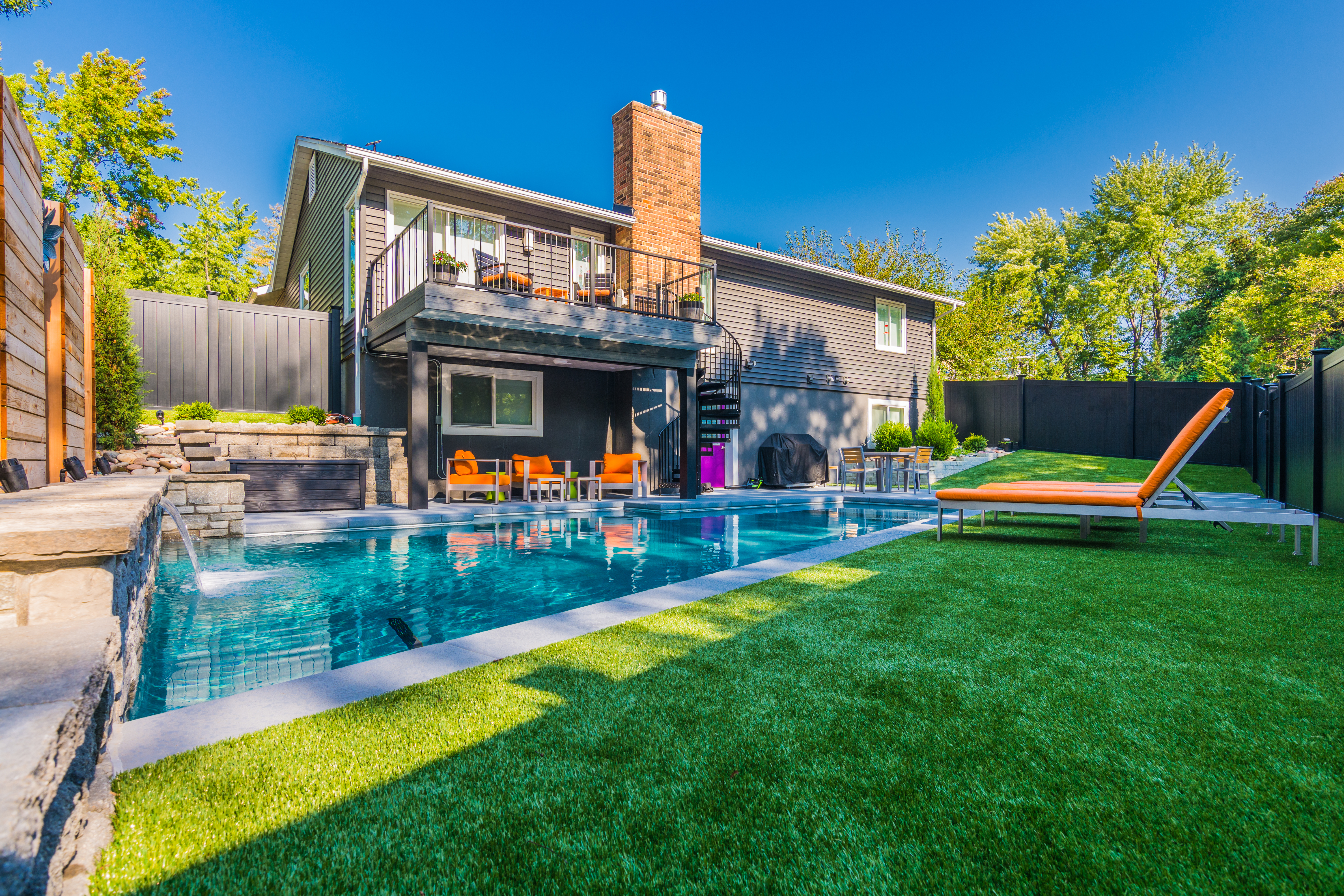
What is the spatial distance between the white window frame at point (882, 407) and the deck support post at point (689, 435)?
7.39m

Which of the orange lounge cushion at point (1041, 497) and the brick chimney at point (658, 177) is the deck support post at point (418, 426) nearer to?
the brick chimney at point (658, 177)

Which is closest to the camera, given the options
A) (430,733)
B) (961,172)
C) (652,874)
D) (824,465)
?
(652,874)

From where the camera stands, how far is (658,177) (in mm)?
12789

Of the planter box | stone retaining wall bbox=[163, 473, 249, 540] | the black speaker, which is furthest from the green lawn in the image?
the planter box

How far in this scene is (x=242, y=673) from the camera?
2.89m

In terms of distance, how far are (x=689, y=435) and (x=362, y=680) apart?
891cm

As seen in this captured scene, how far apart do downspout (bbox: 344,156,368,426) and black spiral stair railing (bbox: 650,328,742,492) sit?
5.17 meters

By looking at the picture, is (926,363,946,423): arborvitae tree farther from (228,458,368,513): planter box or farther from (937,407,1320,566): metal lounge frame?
(228,458,368,513): planter box

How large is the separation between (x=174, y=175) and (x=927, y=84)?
27.1 meters

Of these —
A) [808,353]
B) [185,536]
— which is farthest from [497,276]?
[808,353]

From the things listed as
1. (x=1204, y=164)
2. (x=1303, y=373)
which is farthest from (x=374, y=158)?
(x=1204, y=164)

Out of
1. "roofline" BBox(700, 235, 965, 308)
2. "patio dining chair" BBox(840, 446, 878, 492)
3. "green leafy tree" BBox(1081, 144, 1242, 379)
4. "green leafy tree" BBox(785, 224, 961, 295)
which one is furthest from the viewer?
"green leafy tree" BBox(785, 224, 961, 295)

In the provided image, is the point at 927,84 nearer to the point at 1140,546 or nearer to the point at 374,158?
the point at 374,158

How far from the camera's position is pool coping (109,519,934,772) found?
1926 millimetres
